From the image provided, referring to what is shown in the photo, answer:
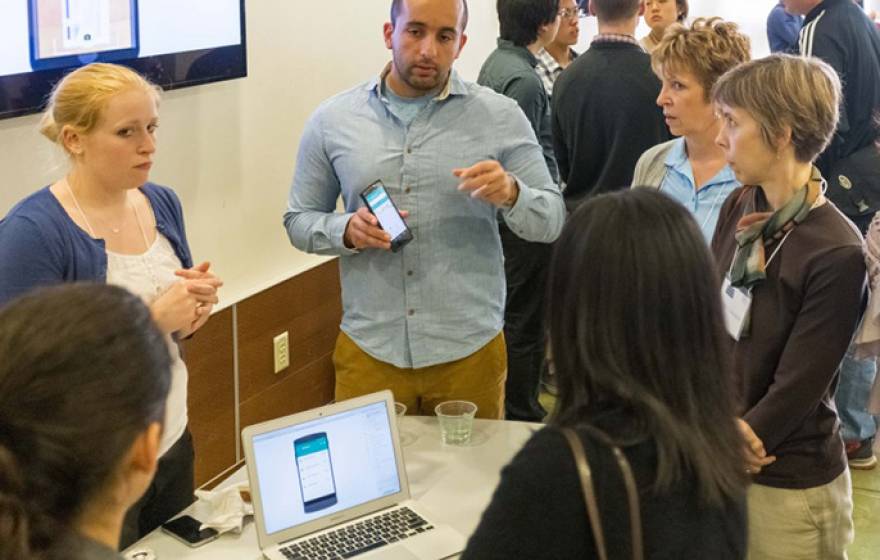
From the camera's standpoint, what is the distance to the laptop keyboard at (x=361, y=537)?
1778 millimetres

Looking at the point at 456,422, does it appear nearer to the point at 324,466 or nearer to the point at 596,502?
the point at 324,466

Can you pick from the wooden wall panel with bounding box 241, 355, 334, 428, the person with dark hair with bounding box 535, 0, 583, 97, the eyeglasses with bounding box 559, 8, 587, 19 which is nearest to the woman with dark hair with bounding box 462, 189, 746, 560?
the wooden wall panel with bounding box 241, 355, 334, 428

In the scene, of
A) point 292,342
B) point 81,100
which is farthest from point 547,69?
point 81,100

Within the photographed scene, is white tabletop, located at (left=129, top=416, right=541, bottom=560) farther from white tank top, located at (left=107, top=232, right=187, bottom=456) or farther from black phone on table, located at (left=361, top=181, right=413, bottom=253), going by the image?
black phone on table, located at (left=361, top=181, right=413, bottom=253)

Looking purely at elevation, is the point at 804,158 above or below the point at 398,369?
above

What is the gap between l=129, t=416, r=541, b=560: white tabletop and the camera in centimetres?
182

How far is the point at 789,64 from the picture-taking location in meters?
1.97

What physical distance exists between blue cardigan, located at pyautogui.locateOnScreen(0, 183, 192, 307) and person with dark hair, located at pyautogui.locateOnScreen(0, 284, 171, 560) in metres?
0.81

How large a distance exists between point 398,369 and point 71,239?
869 mm

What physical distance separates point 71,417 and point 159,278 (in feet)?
3.57

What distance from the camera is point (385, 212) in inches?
90.4

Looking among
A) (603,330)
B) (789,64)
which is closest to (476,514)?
(603,330)

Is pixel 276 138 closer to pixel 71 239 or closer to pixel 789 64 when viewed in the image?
pixel 71 239

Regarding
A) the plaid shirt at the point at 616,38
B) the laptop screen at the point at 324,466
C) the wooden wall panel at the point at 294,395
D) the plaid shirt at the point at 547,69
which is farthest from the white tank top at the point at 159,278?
the plaid shirt at the point at 547,69
